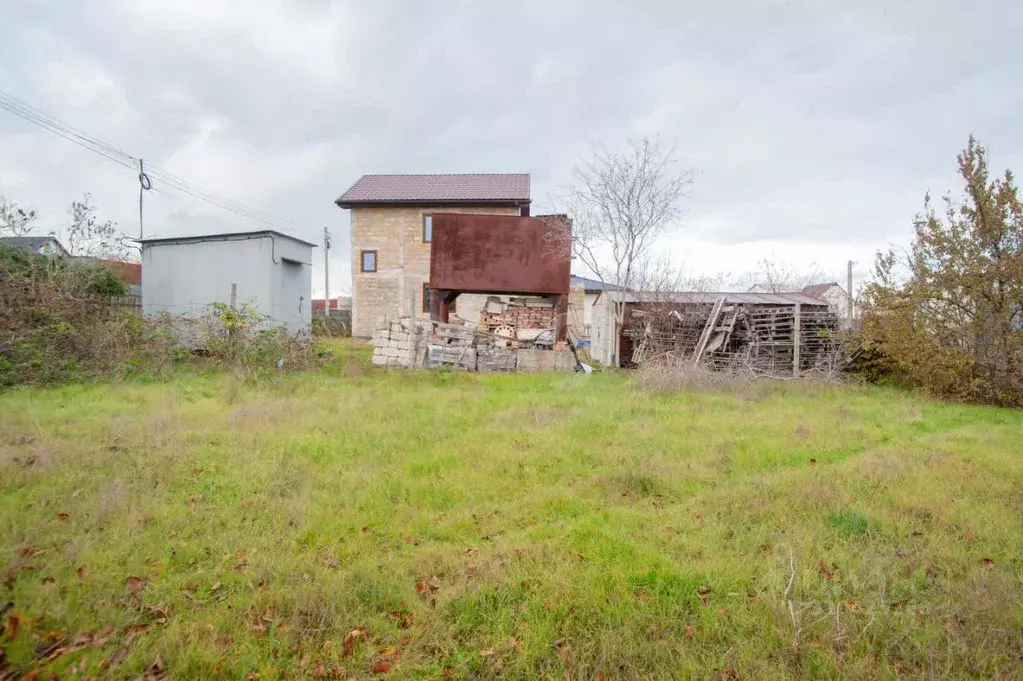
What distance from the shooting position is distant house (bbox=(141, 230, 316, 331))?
15.7m

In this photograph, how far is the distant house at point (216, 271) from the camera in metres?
15.7

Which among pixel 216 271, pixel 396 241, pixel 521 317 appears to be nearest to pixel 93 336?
pixel 216 271

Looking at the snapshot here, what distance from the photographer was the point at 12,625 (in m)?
2.79

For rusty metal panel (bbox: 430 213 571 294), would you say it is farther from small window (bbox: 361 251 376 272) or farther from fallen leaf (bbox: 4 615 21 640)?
fallen leaf (bbox: 4 615 21 640)

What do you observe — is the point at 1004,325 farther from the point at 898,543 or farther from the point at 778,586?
the point at 778,586

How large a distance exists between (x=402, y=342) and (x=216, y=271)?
6341 millimetres

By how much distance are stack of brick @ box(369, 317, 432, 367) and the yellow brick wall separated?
963 centimetres

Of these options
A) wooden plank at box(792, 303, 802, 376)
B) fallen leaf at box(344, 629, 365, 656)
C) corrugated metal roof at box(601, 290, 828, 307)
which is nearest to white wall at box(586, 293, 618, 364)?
corrugated metal roof at box(601, 290, 828, 307)

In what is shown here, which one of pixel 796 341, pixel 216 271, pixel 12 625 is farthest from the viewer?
pixel 216 271

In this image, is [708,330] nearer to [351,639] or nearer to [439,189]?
[351,639]

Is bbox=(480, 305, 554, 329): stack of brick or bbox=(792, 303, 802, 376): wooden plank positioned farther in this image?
bbox=(480, 305, 554, 329): stack of brick

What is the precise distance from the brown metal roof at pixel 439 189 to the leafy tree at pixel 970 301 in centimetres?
1514

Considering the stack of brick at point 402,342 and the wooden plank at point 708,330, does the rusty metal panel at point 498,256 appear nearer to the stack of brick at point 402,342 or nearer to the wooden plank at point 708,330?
the stack of brick at point 402,342

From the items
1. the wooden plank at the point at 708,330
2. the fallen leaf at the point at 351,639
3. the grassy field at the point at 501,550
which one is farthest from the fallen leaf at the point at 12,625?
the wooden plank at the point at 708,330
